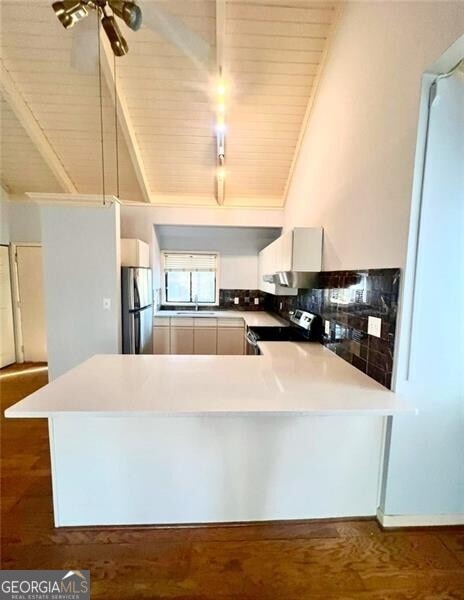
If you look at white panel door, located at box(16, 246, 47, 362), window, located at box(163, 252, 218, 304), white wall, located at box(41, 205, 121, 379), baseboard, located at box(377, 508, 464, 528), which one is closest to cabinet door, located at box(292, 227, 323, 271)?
baseboard, located at box(377, 508, 464, 528)

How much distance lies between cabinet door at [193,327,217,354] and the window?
807 millimetres

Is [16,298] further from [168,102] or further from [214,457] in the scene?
[214,457]

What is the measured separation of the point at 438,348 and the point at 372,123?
1.47 meters

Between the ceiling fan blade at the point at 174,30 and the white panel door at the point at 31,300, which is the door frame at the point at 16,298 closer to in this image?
the white panel door at the point at 31,300

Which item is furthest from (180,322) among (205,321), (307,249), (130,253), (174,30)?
(174,30)

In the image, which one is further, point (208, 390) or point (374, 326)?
point (374, 326)

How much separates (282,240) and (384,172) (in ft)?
4.45

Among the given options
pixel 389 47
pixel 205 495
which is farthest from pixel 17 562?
pixel 389 47

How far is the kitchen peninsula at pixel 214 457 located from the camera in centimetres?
167

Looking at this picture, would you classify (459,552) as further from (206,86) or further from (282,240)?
(206,86)

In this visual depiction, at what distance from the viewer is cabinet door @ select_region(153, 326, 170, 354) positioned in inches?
180

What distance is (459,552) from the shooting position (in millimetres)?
1651

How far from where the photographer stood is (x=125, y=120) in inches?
126

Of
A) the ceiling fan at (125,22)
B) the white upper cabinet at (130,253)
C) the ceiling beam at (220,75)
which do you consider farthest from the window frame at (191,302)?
the ceiling fan at (125,22)
